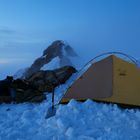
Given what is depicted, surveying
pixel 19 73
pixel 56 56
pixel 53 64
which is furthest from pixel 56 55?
pixel 19 73

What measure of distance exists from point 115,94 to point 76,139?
286cm

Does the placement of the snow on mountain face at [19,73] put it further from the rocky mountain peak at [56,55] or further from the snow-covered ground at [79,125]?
the snow-covered ground at [79,125]

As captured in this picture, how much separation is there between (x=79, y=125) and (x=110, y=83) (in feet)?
7.88

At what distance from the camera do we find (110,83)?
10.4 metres

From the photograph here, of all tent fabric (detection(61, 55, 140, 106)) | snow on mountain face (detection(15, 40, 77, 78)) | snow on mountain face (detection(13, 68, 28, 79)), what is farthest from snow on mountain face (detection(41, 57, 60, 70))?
tent fabric (detection(61, 55, 140, 106))

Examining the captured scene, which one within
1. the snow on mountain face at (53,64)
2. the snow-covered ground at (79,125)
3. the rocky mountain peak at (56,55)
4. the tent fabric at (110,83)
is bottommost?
the snow-covered ground at (79,125)

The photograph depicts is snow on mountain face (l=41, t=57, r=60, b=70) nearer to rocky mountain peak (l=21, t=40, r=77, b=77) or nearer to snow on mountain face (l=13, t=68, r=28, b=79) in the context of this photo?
rocky mountain peak (l=21, t=40, r=77, b=77)

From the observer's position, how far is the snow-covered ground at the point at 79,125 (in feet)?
25.9

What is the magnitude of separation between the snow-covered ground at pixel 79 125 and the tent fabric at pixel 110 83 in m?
0.83

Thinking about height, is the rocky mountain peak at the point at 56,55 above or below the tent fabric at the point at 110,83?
above

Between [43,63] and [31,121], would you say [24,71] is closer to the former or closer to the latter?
[43,63]

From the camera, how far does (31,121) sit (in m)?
9.57

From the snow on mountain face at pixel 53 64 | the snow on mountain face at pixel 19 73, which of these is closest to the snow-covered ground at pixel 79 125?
the snow on mountain face at pixel 19 73

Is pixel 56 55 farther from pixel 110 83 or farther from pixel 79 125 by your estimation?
pixel 79 125
